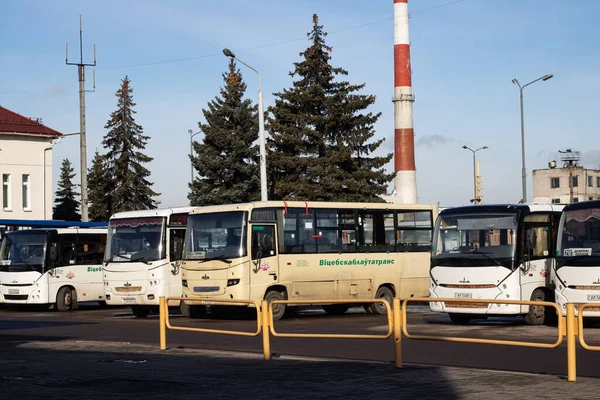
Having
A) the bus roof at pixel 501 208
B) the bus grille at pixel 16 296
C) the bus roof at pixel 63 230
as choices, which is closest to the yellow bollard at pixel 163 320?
the bus roof at pixel 501 208

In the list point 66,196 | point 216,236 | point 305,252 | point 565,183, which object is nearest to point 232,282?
point 216,236

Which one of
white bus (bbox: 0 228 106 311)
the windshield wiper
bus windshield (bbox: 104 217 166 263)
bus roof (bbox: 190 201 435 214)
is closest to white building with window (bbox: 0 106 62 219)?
white bus (bbox: 0 228 106 311)

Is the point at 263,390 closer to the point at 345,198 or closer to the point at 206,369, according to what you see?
the point at 206,369

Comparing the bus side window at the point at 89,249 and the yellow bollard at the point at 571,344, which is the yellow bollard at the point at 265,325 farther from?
the bus side window at the point at 89,249

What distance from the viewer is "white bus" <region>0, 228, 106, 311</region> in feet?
107

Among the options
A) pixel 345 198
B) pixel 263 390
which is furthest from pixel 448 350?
pixel 345 198

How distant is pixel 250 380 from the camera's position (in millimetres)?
12234

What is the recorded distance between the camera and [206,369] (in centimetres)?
1359

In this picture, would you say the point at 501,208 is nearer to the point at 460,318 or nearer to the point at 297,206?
the point at 460,318

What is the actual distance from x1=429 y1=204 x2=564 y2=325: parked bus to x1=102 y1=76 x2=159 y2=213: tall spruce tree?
56.8m

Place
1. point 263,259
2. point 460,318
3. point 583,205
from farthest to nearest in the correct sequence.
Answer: point 263,259 < point 460,318 < point 583,205

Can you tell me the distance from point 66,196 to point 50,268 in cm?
6681

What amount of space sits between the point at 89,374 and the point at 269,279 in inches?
503

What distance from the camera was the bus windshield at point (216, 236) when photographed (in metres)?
25.4
